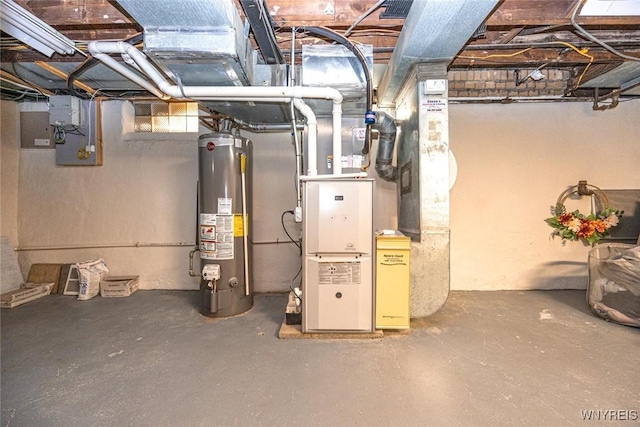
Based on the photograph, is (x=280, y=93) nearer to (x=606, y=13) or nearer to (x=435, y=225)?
(x=435, y=225)

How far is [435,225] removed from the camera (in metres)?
2.20

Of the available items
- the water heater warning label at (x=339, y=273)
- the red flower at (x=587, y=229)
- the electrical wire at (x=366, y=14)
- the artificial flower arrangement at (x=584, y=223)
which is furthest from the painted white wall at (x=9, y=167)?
the red flower at (x=587, y=229)

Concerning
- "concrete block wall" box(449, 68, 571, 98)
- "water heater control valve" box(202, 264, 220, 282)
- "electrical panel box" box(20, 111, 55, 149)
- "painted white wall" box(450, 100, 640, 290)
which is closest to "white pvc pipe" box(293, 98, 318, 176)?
"water heater control valve" box(202, 264, 220, 282)

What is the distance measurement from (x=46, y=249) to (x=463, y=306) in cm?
514

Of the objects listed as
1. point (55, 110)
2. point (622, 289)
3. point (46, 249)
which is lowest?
point (622, 289)

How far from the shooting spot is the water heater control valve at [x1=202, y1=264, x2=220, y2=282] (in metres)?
2.39

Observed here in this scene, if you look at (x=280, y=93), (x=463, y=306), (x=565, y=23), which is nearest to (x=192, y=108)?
(x=280, y=93)

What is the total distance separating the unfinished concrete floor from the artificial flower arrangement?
38.8 inches

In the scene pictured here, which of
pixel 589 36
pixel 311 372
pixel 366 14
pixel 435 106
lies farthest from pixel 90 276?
pixel 589 36

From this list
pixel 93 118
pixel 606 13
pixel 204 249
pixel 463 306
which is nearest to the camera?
pixel 606 13

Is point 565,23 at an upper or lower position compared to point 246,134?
upper

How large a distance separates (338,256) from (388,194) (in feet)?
4.81

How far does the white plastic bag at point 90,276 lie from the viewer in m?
2.97

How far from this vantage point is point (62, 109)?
112 inches
